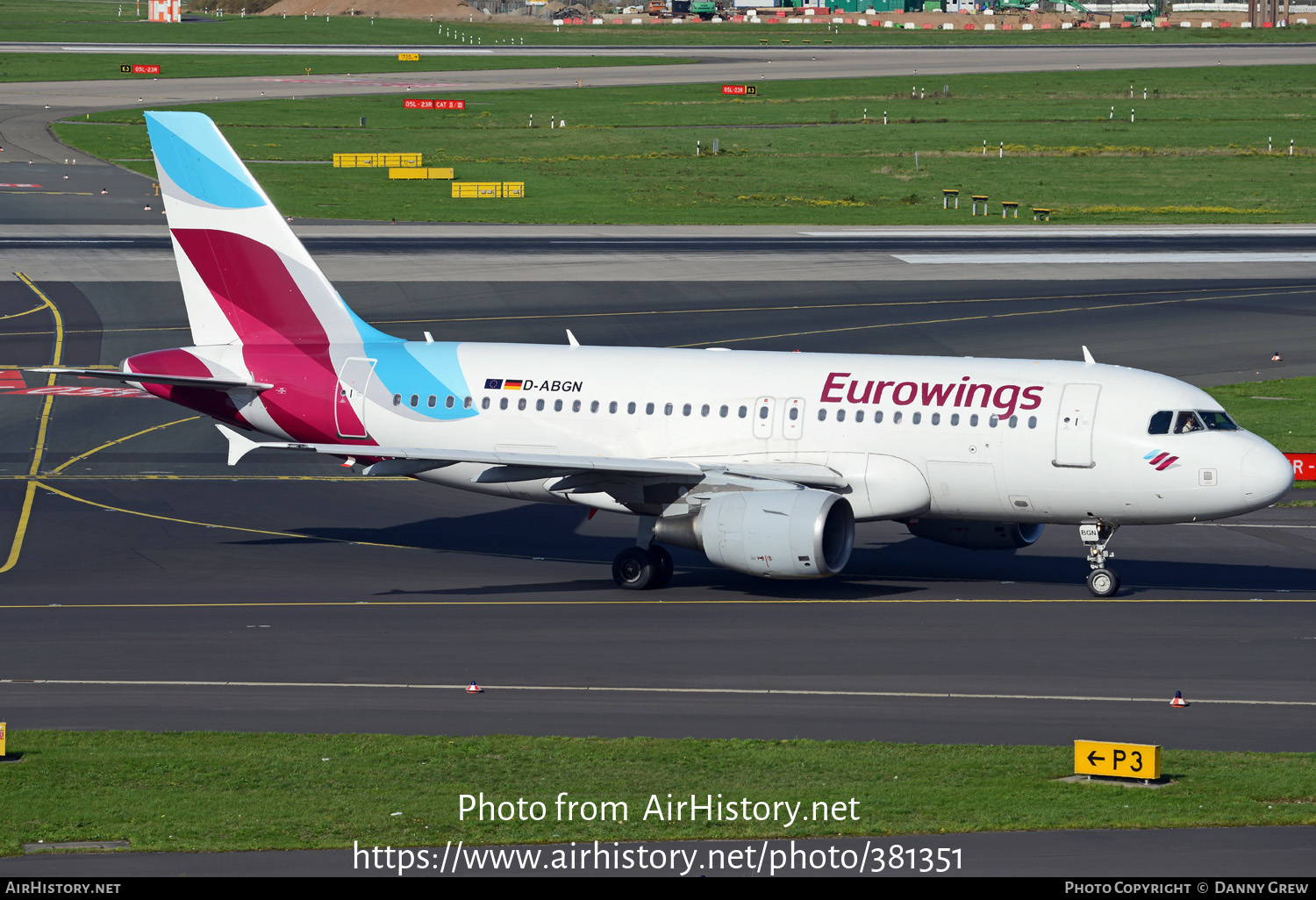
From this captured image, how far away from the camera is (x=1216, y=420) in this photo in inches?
1388

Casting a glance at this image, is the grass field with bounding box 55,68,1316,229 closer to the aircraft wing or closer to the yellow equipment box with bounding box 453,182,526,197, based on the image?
the yellow equipment box with bounding box 453,182,526,197

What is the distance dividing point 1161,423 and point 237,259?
2252 cm

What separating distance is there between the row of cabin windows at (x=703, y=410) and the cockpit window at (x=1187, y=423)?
2975mm

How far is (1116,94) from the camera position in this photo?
161 metres

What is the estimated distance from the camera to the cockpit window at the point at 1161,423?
114ft

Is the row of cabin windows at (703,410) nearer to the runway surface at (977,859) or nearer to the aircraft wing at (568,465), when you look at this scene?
the aircraft wing at (568,465)

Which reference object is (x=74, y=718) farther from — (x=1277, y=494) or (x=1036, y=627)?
(x=1277, y=494)

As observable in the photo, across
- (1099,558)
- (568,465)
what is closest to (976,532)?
(1099,558)

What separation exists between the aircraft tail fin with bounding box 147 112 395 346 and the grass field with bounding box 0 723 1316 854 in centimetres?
1636

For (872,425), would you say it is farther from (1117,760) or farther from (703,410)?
(1117,760)

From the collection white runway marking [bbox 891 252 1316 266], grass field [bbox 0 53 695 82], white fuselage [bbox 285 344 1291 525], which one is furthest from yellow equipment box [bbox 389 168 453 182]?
white fuselage [bbox 285 344 1291 525]

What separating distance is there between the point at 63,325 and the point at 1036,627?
48713 millimetres

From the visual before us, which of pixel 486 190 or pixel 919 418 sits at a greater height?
pixel 486 190
